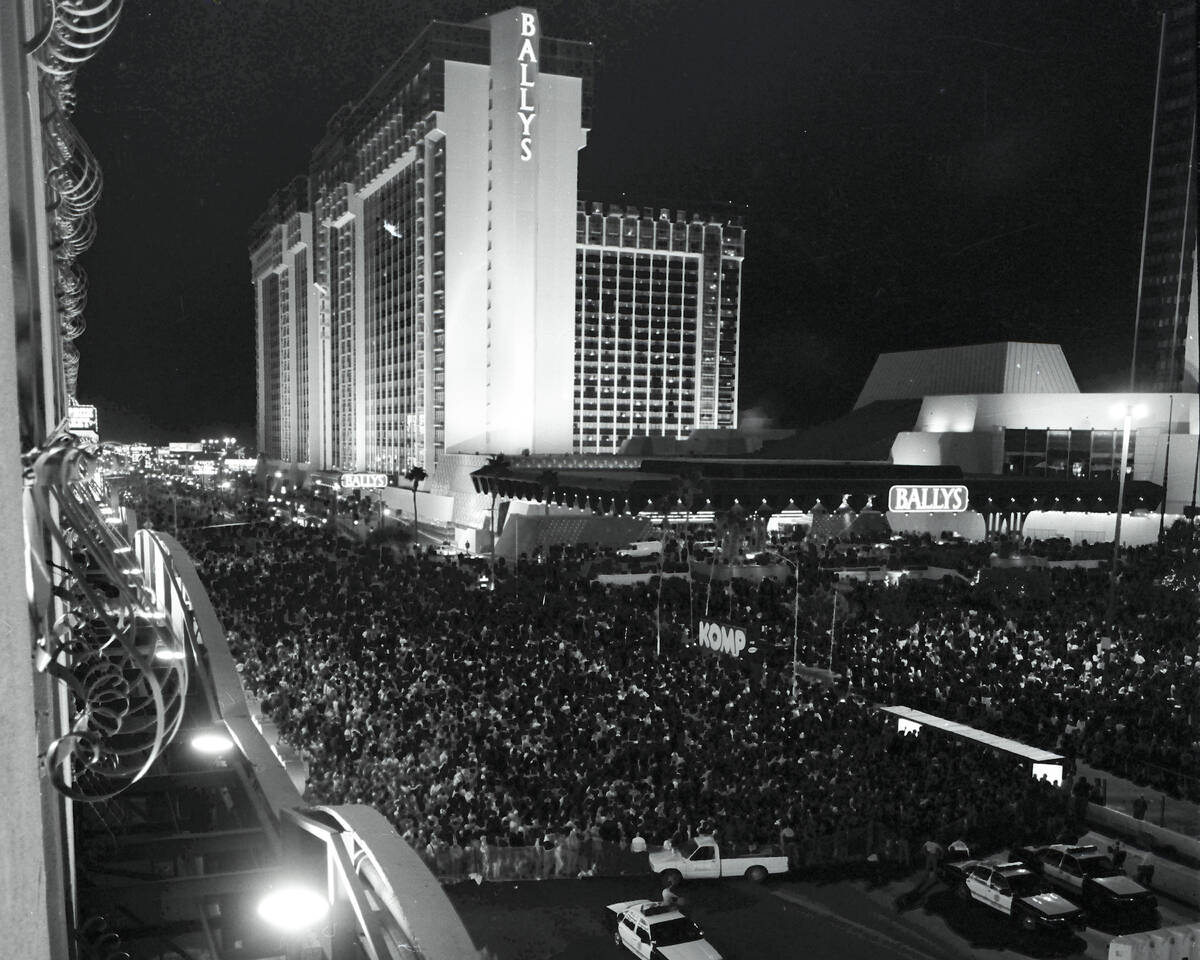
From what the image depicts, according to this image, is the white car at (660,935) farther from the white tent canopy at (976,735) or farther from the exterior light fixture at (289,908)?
the white tent canopy at (976,735)

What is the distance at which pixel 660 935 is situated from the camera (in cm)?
810

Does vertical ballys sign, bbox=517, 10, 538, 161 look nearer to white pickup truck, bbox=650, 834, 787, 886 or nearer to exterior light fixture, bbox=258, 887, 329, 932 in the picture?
white pickup truck, bbox=650, 834, 787, 886

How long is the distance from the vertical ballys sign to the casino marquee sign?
104 ft

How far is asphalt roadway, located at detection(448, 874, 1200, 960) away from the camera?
328 inches

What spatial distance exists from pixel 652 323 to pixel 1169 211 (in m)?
30.0

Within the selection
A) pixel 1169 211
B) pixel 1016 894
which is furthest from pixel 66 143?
pixel 1169 211

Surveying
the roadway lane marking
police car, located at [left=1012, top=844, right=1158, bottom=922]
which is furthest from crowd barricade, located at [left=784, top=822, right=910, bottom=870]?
police car, located at [left=1012, top=844, right=1158, bottom=922]

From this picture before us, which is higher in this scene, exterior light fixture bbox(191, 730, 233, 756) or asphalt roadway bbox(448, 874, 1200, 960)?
exterior light fixture bbox(191, 730, 233, 756)

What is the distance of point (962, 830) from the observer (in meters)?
10.2

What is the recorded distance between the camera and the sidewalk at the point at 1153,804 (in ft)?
35.3

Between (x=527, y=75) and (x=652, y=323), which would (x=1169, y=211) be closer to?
(x=652, y=323)

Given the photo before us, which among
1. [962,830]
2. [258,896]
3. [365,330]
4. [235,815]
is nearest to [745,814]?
[962,830]

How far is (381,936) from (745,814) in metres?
6.88

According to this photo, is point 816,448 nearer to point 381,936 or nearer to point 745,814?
point 745,814
